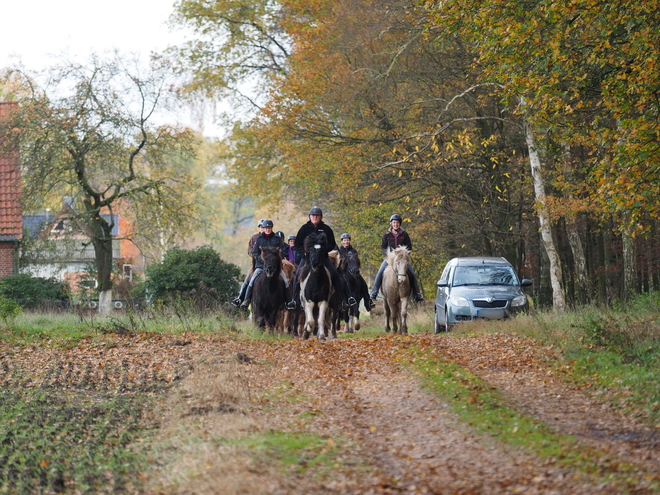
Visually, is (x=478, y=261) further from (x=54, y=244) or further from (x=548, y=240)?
(x=54, y=244)

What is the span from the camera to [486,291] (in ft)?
66.7

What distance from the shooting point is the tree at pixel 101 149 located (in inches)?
1378

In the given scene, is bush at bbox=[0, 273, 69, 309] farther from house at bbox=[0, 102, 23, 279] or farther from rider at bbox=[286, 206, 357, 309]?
rider at bbox=[286, 206, 357, 309]

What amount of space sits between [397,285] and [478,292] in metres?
1.88

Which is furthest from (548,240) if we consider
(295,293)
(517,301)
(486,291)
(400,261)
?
(295,293)

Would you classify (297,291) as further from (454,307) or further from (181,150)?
(181,150)

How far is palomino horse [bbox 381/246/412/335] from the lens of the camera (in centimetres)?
Result: 1950

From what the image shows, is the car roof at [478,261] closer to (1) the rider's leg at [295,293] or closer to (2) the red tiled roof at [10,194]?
(1) the rider's leg at [295,293]

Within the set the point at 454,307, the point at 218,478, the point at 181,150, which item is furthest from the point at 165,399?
the point at 181,150

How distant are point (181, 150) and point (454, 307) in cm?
2125

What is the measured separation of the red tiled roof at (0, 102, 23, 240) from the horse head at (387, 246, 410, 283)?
19.8 m

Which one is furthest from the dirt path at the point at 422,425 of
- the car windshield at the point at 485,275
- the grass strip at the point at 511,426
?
the car windshield at the point at 485,275

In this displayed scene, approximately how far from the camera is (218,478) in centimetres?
692

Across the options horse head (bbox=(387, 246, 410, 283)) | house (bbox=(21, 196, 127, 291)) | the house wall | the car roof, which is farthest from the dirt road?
house (bbox=(21, 196, 127, 291))
